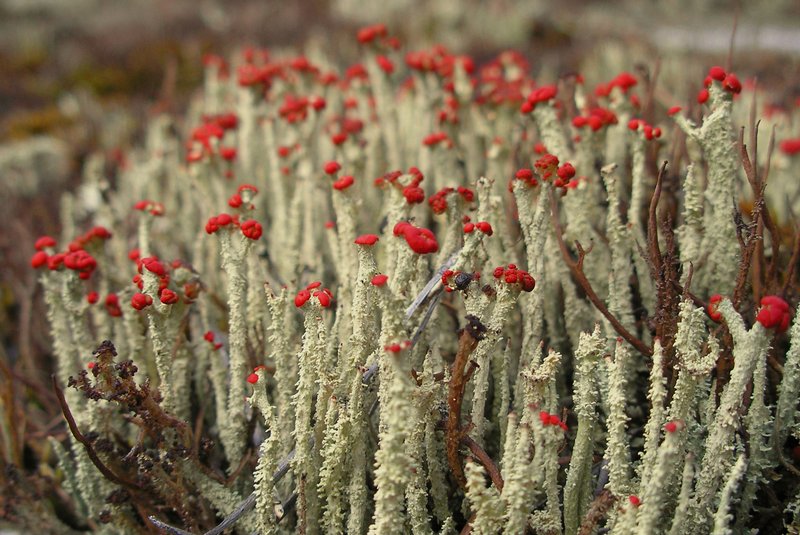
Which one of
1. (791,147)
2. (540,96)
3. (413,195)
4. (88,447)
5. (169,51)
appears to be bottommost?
(88,447)

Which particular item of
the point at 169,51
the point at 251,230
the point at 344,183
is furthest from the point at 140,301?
the point at 169,51

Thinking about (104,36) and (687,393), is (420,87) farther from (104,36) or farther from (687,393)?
(104,36)

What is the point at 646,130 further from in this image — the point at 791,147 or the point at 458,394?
the point at 791,147

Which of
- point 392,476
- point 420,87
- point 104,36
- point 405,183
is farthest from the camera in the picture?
point 104,36

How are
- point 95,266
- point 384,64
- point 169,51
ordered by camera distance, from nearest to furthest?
point 95,266 → point 384,64 → point 169,51

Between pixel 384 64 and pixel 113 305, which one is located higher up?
pixel 384 64

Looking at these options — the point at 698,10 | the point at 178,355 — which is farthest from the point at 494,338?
the point at 698,10

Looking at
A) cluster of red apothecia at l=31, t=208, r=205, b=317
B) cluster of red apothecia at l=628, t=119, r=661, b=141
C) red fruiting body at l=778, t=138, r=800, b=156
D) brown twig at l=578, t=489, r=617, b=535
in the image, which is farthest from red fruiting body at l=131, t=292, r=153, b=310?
red fruiting body at l=778, t=138, r=800, b=156
